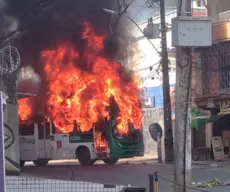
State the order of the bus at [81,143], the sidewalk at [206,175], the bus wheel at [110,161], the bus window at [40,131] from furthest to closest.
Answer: the bus window at [40,131], the bus wheel at [110,161], the bus at [81,143], the sidewalk at [206,175]

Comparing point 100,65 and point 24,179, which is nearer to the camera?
point 24,179

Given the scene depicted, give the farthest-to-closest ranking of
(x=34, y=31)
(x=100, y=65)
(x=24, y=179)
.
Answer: (x=100, y=65)
(x=34, y=31)
(x=24, y=179)

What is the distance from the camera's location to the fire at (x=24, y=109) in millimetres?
24234

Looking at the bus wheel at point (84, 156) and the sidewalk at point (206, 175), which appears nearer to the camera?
the sidewalk at point (206, 175)

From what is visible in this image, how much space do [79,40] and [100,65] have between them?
59.7 inches

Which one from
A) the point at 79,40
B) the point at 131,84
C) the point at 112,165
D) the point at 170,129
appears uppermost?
the point at 79,40

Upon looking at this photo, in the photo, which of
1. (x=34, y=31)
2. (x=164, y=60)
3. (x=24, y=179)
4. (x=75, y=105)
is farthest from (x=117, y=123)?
(x=24, y=179)

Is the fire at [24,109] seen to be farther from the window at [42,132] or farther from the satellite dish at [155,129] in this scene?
the satellite dish at [155,129]

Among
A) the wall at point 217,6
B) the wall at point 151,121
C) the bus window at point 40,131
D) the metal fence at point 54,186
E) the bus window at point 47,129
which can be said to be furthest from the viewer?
the wall at point 151,121

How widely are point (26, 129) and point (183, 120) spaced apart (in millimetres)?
16490

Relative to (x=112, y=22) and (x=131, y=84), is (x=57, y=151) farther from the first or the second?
(x=112, y=22)

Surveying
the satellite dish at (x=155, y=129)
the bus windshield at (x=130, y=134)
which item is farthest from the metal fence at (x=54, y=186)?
the satellite dish at (x=155, y=129)

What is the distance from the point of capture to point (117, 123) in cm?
2223

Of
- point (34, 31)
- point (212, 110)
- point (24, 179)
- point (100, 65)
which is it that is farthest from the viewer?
point (212, 110)
